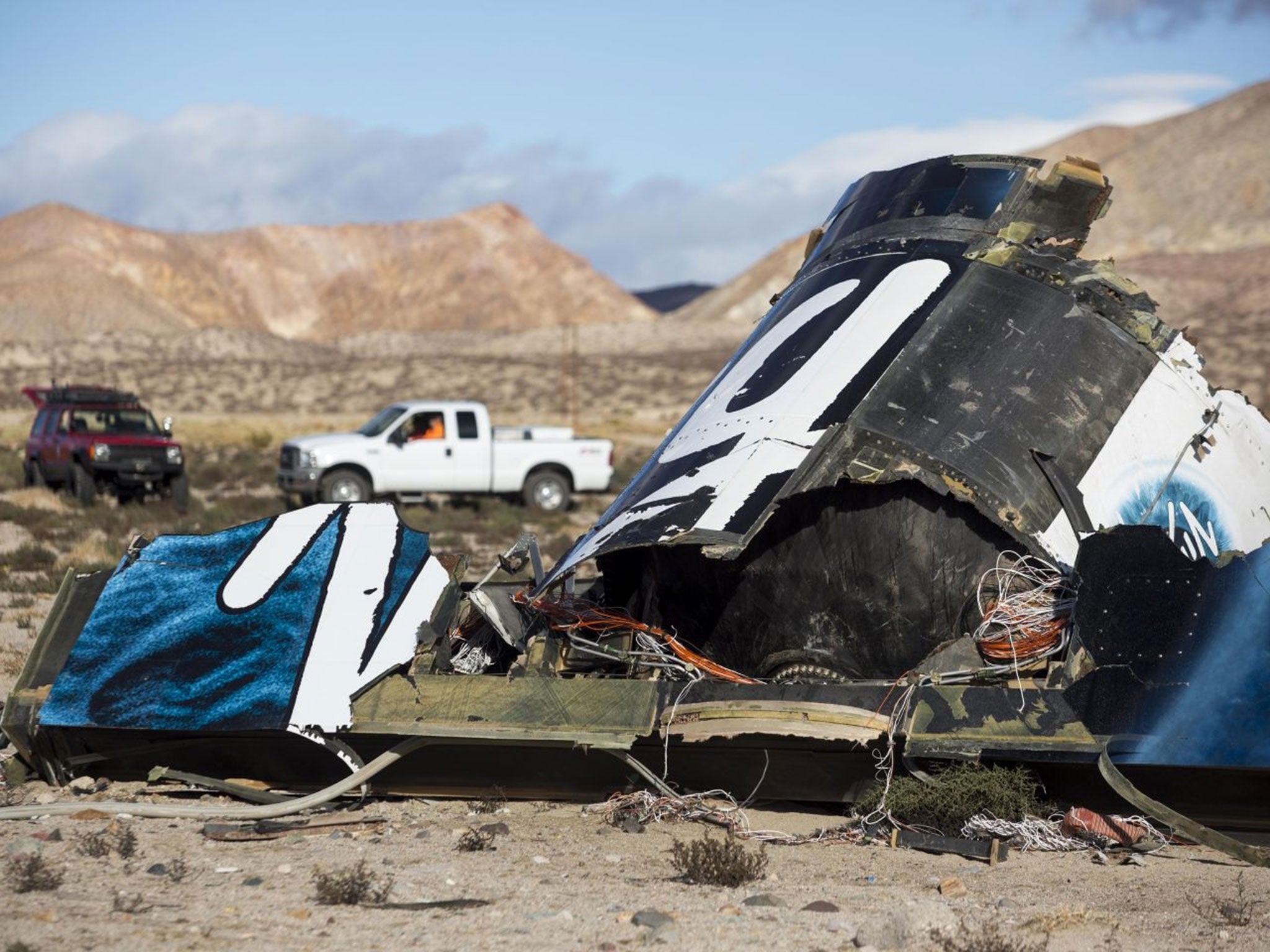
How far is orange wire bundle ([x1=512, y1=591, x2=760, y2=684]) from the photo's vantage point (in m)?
7.90

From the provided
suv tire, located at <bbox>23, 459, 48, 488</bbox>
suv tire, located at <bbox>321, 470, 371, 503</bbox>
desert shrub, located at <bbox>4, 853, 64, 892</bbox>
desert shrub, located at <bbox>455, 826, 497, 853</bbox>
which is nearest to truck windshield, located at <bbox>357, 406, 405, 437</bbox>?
suv tire, located at <bbox>321, 470, 371, 503</bbox>

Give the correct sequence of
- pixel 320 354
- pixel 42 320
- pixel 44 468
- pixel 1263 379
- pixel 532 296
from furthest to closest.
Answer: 1. pixel 532 296
2. pixel 42 320
3. pixel 320 354
4. pixel 1263 379
5. pixel 44 468

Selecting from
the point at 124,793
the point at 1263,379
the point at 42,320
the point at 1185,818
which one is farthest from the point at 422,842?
the point at 42,320

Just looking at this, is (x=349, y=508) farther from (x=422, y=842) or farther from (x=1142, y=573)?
(x=1142, y=573)

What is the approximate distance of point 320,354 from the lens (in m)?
93.0

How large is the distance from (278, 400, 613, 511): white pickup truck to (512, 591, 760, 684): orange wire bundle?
55.8 ft

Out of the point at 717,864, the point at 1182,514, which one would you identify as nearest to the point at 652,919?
the point at 717,864

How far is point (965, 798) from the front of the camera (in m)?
6.86

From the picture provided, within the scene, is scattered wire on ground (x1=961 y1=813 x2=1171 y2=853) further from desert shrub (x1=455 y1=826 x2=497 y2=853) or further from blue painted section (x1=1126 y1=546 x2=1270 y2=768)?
desert shrub (x1=455 y1=826 x2=497 y2=853)

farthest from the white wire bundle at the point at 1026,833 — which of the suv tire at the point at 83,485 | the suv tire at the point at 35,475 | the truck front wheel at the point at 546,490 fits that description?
the suv tire at the point at 35,475

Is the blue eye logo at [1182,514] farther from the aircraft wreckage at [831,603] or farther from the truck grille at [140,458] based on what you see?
the truck grille at [140,458]

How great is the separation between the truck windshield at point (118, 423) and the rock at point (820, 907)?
22.3m

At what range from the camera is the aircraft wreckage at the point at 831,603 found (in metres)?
6.89

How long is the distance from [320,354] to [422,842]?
3484 inches
